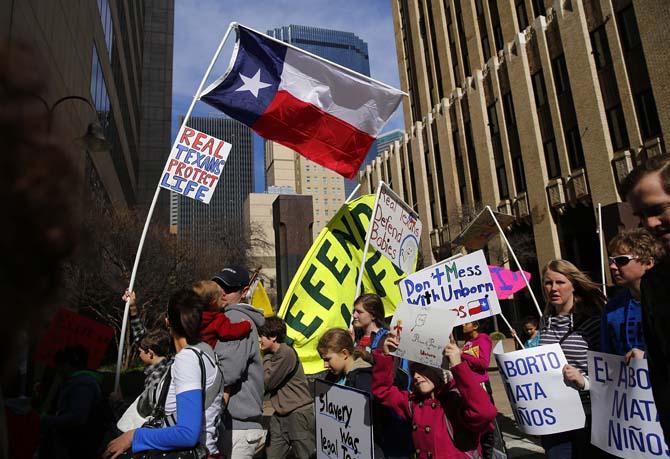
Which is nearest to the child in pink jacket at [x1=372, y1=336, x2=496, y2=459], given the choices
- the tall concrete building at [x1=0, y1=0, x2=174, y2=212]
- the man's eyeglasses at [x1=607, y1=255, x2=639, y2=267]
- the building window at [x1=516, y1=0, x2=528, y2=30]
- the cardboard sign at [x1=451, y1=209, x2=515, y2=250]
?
the man's eyeglasses at [x1=607, y1=255, x2=639, y2=267]

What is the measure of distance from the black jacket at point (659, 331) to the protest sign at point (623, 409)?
4.90ft

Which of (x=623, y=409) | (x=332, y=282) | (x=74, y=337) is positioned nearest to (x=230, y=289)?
(x=332, y=282)

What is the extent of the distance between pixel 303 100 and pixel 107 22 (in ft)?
60.8

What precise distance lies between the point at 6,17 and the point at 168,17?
46.1 meters

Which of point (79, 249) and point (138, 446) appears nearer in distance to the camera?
point (79, 249)

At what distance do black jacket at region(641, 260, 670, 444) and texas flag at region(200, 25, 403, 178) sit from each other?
593cm

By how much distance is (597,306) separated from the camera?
3623mm

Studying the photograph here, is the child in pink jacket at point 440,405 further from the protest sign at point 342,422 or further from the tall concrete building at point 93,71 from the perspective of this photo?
the tall concrete building at point 93,71

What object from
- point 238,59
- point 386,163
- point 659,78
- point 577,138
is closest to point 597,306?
point 238,59

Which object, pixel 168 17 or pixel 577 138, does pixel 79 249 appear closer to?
pixel 577 138

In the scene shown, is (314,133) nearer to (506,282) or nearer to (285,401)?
(285,401)

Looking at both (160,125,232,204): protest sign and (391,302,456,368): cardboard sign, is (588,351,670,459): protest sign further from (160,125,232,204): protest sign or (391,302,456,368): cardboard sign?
(160,125,232,204): protest sign

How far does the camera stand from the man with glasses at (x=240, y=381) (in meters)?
3.47

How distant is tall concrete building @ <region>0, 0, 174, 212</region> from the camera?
364 inches
